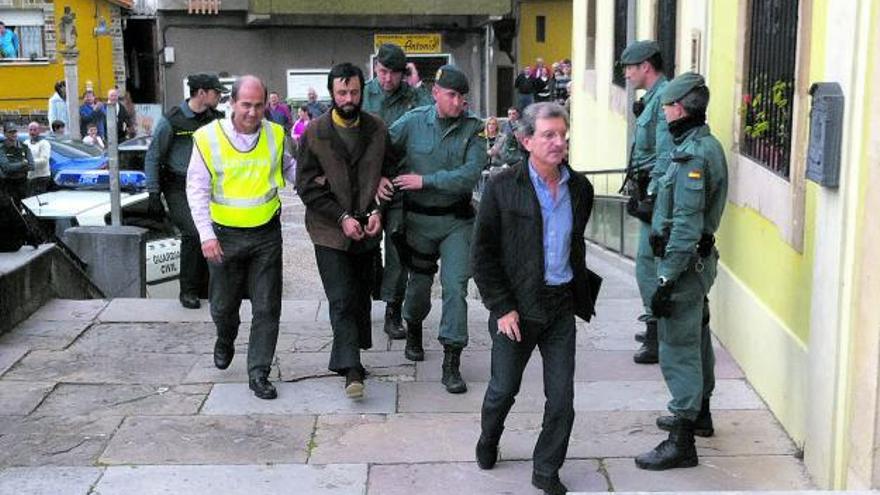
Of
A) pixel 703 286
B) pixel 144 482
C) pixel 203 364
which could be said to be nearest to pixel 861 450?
pixel 703 286

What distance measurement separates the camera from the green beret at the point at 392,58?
7.18 metres

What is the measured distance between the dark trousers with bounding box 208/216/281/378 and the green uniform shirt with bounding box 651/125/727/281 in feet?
7.27

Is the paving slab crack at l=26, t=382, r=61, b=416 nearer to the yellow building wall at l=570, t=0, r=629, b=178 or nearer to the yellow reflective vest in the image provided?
the yellow reflective vest

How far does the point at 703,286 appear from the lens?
17.5 feet

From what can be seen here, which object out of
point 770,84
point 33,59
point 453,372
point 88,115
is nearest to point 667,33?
point 770,84

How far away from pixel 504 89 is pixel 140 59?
1042cm

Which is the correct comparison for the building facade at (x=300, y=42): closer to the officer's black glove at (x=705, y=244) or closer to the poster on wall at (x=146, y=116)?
the poster on wall at (x=146, y=116)

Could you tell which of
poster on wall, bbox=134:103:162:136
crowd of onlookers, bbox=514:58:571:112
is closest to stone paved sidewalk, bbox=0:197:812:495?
crowd of onlookers, bbox=514:58:571:112

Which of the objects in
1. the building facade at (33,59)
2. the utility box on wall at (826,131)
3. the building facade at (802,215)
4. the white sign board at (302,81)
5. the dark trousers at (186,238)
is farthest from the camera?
the white sign board at (302,81)

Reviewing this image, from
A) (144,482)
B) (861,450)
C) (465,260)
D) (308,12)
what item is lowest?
(144,482)

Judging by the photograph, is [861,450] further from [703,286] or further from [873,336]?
[703,286]

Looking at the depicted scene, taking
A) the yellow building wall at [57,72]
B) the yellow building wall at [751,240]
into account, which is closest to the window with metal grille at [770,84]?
the yellow building wall at [751,240]

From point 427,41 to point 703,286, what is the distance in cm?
2529

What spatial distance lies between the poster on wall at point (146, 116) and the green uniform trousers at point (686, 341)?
2446 centimetres
